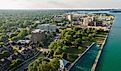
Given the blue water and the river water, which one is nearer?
the blue water

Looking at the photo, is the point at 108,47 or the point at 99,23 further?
the point at 99,23

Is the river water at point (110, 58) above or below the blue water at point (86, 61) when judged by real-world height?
below

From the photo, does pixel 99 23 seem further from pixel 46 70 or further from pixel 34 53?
pixel 46 70

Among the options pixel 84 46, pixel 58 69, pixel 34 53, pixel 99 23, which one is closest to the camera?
pixel 58 69

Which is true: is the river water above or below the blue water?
below

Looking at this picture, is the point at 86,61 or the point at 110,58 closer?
the point at 86,61

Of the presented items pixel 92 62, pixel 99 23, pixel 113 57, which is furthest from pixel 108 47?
pixel 99 23

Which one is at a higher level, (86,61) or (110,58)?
(86,61)

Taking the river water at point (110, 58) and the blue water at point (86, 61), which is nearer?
the blue water at point (86, 61)
